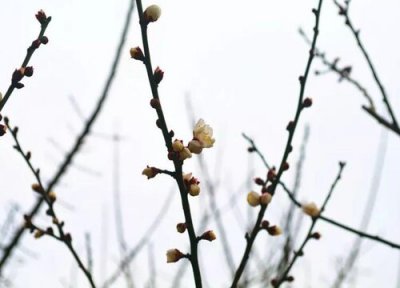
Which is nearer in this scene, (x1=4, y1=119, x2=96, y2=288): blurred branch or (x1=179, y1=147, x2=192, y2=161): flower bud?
(x1=179, y1=147, x2=192, y2=161): flower bud

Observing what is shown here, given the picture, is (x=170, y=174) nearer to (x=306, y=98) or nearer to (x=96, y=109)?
(x=306, y=98)

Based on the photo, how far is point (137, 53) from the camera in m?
1.57

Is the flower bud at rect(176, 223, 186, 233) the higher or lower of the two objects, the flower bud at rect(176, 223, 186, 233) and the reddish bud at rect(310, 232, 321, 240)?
the lower

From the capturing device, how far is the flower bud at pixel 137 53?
5.15ft

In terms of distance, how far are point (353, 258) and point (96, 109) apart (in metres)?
3.97

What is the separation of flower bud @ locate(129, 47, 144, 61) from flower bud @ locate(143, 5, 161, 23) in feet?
0.44

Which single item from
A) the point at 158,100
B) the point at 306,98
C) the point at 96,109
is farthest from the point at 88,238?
the point at 96,109

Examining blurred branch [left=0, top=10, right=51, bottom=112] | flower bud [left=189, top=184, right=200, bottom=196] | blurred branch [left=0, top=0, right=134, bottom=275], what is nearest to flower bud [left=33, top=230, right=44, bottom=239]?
blurred branch [left=0, top=10, right=51, bottom=112]

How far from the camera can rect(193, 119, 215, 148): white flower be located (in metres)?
1.74

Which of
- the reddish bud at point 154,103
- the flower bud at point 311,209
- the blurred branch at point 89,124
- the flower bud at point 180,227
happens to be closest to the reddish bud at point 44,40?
the reddish bud at point 154,103

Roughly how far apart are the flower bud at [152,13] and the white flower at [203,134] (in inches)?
16.8

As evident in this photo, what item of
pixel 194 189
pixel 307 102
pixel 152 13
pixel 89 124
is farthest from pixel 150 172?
pixel 89 124

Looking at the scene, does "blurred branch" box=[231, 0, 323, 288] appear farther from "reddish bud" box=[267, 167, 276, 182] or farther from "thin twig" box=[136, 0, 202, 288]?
"thin twig" box=[136, 0, 202, 288]

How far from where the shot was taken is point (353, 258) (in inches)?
231
